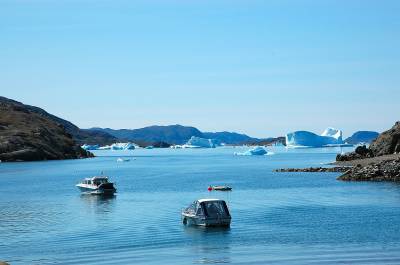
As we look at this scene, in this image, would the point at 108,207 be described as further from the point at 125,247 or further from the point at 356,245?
the point at 356,245

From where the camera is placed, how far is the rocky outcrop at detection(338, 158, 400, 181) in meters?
102

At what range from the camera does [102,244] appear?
48.7 meters

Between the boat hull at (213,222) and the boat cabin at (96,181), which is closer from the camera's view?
the boat hull at (213,222)

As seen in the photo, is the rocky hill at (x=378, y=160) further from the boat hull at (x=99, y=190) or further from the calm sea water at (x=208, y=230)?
the boat hull at (x=99, y=190)

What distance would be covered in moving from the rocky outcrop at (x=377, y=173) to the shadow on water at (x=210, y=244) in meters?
53.1

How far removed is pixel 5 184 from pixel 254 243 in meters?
85.4

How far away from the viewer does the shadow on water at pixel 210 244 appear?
138 ft

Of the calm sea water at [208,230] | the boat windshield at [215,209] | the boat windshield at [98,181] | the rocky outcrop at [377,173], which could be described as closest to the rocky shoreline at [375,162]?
the rocky outcrop at [377,173]

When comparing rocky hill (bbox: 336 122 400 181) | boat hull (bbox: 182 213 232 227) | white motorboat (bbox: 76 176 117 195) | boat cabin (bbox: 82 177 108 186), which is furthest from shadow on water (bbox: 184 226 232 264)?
rocky hill (bbox: 336 122 400 181)

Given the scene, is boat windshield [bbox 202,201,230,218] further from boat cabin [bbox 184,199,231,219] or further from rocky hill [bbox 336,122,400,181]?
rocky hill [bbox 336,122,400,181]

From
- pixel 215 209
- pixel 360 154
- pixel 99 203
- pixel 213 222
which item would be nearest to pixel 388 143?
pixel 360 154

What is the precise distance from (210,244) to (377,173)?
203 ft

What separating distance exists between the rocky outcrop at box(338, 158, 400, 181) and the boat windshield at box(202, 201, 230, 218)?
50.6 metres

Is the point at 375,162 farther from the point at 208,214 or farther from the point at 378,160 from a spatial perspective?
the point at 208,214
